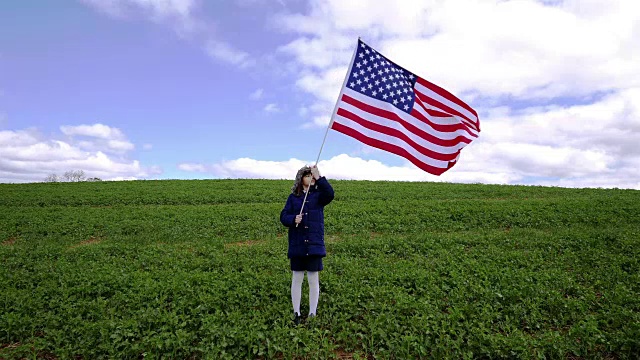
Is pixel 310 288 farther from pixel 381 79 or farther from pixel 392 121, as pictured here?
pixel 381 79

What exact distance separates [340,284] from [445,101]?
4.85m

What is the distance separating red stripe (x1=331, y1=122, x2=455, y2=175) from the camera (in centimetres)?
823

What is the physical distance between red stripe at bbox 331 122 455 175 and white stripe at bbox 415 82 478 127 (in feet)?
3.69

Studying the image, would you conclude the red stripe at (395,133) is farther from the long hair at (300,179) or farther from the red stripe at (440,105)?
the long hair at (300,179)

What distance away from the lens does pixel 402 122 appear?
8.62 meters

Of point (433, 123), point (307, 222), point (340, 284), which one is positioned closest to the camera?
point (307, 222)

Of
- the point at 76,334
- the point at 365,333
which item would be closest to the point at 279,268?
the point at 365,333

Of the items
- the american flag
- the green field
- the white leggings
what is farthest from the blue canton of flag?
the green field

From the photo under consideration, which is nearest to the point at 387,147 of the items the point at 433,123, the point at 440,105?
the point at 433,123

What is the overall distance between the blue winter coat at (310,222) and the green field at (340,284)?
4.83 ft

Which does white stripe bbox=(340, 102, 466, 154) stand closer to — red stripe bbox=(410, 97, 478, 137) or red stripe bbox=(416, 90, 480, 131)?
red stripe bbox=(410, 97, 478, 137)

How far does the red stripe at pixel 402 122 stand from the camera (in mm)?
8352

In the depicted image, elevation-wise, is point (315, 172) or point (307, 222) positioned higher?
point (315, 172)

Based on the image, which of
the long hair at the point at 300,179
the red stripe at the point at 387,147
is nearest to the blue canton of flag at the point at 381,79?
the red stripe at the point at 387,147
